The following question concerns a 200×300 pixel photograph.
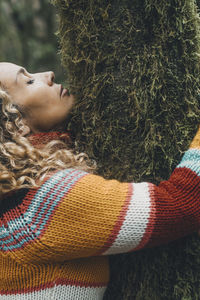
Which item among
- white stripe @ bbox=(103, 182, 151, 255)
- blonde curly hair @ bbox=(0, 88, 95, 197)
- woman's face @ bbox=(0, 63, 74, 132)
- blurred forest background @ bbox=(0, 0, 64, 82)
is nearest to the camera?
white stripe @ bbox=(103, 182, 151, 255)

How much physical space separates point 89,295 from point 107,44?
112 cm

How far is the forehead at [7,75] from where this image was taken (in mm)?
1633

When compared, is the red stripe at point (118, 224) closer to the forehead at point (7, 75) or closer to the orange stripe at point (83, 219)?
the orange stripe at point (83, 219)

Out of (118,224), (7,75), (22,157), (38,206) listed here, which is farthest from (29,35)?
(118,224)

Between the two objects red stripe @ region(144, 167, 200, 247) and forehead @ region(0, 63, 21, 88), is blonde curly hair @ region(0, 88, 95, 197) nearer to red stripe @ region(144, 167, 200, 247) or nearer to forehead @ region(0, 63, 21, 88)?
forehead @ region(0, 63, 21, 88)

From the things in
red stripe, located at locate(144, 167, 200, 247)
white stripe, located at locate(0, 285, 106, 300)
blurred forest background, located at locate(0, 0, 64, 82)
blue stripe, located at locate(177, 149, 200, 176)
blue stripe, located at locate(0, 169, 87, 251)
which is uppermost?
blue stripe, located at locate(177, 149, 200, 176)

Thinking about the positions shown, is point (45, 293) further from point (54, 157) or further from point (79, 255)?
point (54, 157)

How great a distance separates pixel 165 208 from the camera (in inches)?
51.1

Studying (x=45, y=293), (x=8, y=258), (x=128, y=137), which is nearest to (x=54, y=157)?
Answer: (x=128, y=137)

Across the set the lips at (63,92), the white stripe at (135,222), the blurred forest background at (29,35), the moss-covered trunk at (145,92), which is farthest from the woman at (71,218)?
the blurred forest background at (29,35)

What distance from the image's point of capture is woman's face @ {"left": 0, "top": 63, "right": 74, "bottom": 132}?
1632 mm

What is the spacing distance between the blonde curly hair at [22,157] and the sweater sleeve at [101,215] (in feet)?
0.32

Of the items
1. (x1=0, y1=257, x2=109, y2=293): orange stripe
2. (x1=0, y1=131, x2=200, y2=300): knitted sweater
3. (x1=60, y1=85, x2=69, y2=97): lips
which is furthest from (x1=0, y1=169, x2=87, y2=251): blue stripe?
(x1=60, y1=85, x2=69, y2=97): lips

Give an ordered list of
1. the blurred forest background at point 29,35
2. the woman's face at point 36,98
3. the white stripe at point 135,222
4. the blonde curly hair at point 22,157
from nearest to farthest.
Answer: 1. the white stripe at point 135,222
2. the blonde curly hair at point 22,157
3. the woman's face at point 36,98
4. the blurred forest background at point 29,35
